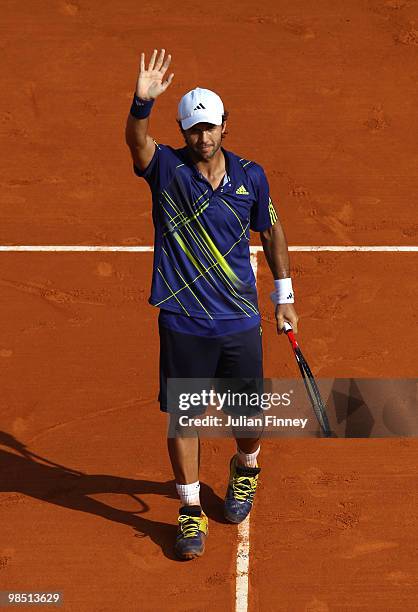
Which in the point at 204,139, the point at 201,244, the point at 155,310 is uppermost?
the point at 204,139

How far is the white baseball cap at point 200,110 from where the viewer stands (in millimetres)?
7035

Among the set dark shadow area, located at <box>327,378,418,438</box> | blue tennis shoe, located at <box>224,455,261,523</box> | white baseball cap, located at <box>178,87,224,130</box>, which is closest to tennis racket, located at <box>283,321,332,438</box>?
blue tennis shoe, located at <box>224,455,261,523</box>

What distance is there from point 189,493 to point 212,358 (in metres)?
0.94

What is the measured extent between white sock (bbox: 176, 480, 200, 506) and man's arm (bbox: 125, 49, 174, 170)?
6.98ft

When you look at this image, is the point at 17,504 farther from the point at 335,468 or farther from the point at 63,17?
the point at 63,17

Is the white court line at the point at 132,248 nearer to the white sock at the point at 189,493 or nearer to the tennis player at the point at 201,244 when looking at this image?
the tennis player at the point at 201,244

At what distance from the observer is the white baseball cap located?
7035 mm

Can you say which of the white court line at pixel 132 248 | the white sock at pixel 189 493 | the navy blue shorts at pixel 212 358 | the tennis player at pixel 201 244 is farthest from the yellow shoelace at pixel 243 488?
the white court line at pixel 132 248

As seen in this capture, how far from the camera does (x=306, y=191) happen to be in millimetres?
11508

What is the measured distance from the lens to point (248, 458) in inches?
317

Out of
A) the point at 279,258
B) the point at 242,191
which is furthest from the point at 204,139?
the point at 279,258

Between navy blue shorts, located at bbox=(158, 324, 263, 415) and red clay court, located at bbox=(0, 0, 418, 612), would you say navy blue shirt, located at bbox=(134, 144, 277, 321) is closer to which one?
navy blue shorts, located at bbox=(158, 324, 263, 415)

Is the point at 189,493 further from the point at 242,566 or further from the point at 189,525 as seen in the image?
the point at 242,566

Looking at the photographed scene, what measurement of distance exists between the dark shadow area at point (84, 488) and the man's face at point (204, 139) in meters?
2.53
